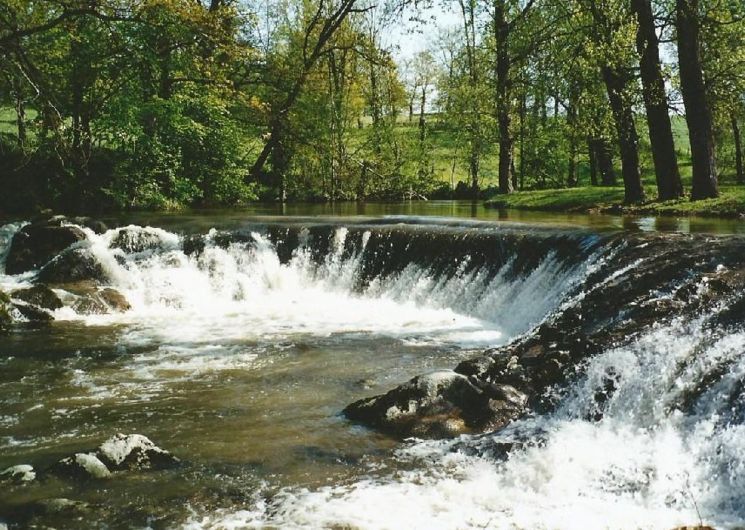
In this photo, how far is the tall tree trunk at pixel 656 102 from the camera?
17359 mm

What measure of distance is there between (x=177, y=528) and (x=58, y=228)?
14.5 m

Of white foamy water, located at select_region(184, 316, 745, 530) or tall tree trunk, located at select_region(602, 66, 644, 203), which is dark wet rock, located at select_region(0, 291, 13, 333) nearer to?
white foamy water, located at select_region(184, 316, 745, 530)

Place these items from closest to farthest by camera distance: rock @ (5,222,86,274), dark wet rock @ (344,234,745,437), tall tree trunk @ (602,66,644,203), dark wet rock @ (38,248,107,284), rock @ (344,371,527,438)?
rock @ (344,371,527,438) < dark wet rock @ (344,234,745,437) < dark wet rock @ (38,248,107,284) < rock @ (5,222,86,274) < tall tree trunk @ (602,66,644,203)

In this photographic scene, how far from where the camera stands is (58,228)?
56.3 feet

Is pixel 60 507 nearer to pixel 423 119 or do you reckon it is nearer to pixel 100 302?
pixel 100 302

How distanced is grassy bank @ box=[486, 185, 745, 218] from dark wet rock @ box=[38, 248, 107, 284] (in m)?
13.6

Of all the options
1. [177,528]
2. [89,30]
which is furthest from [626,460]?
[89,30]

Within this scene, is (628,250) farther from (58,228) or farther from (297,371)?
(58,228)

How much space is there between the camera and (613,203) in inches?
784

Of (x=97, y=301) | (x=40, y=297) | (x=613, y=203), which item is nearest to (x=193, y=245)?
(x=97, y=301)

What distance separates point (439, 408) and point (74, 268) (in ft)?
38.4

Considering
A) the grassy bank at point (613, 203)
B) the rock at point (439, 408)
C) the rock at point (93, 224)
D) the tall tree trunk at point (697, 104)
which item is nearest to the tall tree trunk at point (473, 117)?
the grassy bank at point (613, 203)

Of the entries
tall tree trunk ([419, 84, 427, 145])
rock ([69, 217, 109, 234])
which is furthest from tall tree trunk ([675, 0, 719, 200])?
tall tree trunk ([419, 84, 427, 145])

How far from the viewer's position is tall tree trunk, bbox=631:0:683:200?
17359 millimetres
